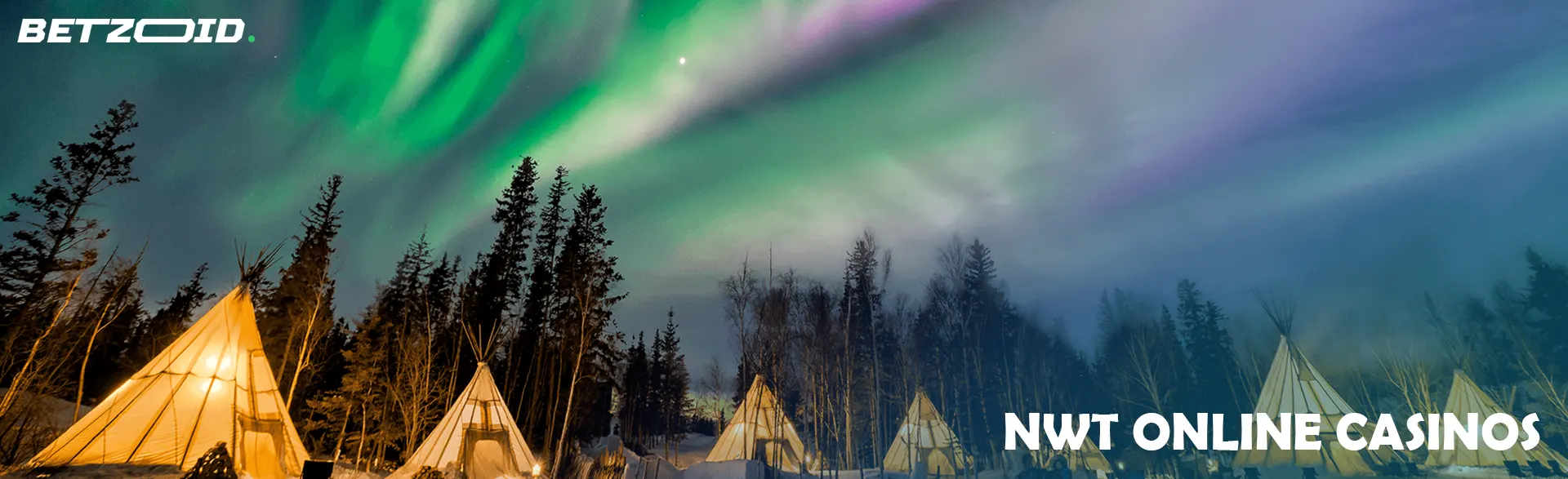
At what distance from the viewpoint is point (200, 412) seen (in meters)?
11.4

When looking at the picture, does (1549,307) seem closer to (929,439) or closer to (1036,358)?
(1036,358)

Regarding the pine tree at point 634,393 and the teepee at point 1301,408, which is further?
the pine tree at point 634,393

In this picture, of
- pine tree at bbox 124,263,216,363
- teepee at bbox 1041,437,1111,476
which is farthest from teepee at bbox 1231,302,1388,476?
pine tree at bbox 124,263,216,363

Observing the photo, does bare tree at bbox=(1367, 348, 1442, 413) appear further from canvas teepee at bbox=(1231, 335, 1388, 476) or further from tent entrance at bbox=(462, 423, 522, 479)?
tent entrance at bbox=(462, 423, 522, 479)

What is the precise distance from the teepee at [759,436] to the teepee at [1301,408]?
62.0 ft

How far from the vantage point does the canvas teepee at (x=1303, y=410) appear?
23953mm

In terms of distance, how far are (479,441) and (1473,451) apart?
35121 mm

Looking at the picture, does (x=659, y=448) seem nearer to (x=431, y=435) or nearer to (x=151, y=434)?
(x=431, y=435)

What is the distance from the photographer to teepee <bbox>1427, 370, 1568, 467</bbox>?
2352 centimetres

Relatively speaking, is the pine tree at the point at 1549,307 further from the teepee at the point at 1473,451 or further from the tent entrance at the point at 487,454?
the tent entrance at the point at 487,454

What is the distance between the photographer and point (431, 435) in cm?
1694

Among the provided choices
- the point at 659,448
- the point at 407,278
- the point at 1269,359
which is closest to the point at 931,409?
the point at 1269,359

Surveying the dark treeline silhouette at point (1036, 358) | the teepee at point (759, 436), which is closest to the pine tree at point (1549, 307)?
the dark treeline silhouette at point (1036, 358)

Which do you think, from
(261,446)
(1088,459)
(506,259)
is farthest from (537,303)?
(1088,459)
